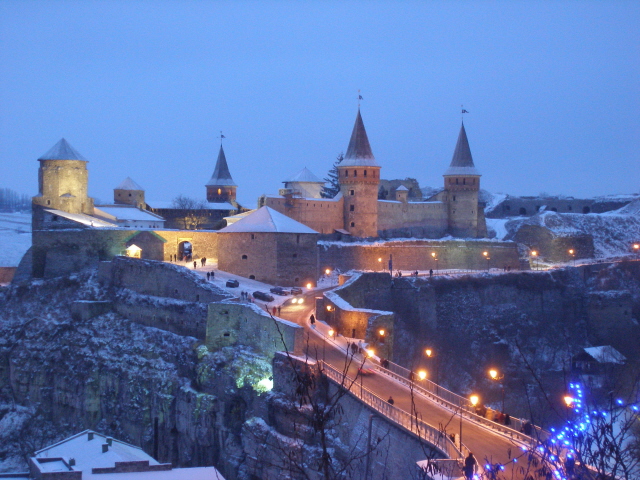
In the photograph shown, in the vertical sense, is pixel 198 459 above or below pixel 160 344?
below

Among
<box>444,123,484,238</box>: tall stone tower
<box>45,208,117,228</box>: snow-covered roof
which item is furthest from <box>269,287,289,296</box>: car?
<box>444,123,484,238</box>: tall stone tower

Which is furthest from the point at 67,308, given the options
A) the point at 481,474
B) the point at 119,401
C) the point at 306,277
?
the point at 481,474

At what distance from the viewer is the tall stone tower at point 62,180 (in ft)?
144

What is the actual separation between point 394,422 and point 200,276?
1772cm

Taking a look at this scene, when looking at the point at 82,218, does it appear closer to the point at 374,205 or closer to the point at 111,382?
the point at 111,382

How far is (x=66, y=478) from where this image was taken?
19.0 meters

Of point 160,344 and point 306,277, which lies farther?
point 306,277

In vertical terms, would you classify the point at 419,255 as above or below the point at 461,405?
above

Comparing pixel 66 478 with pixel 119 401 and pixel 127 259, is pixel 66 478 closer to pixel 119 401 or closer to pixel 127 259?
pixel 119 401

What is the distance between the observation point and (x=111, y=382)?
1224 inches

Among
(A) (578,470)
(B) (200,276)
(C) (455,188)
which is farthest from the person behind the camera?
(C) (455,188)

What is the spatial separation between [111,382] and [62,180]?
18.1m

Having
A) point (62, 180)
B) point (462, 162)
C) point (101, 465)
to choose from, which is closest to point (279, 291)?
point (101, 465)

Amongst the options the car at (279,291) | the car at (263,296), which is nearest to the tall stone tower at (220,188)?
the car at (279,291)
